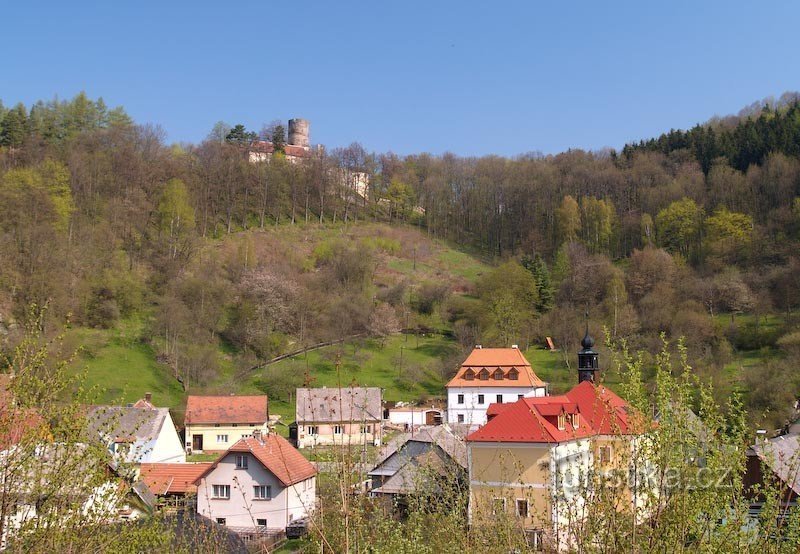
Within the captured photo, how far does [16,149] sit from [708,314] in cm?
5869

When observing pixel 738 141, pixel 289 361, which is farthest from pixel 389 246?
pixel 738 141

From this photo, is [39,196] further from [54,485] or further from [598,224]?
A: [54,485]

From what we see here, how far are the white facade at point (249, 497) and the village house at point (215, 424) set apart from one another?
1530cm

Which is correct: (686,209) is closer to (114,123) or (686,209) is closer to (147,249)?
(147,249)

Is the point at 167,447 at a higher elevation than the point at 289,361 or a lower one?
lower

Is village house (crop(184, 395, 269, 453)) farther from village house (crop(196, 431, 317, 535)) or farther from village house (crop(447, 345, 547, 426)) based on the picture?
village house (crop(196, 431, 317, 535))

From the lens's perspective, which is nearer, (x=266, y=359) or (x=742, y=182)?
(x=266, y=359)

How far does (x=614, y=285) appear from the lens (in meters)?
61.8

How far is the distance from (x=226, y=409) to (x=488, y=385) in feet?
50.5

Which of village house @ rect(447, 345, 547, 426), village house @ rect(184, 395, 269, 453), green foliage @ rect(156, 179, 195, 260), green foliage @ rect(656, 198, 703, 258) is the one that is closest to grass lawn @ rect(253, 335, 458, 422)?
village house @ rect(447, 345, 547, 426)

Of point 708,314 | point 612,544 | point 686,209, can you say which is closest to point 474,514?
point 612,544

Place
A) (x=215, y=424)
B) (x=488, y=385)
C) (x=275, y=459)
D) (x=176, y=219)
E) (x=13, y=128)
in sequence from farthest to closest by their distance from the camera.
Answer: (x=13, y=128), (x=176, y=219), (x=488, y=385), (x=215, y=424), (x=275, y=459)

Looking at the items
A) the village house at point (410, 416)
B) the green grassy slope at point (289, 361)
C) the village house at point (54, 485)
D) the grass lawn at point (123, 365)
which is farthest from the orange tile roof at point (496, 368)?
the village house at point (54, 485)

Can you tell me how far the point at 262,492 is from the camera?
26.3 meters
